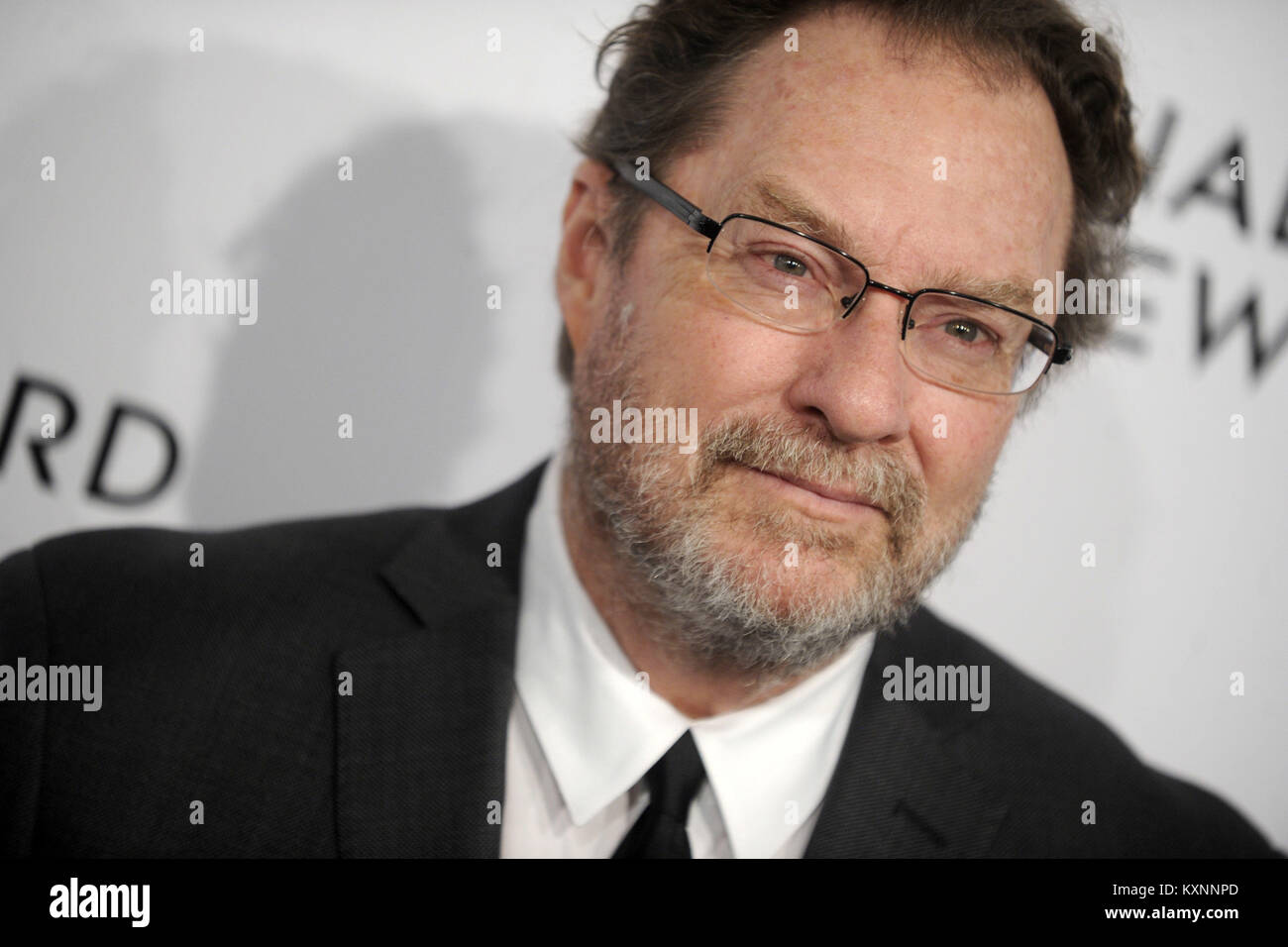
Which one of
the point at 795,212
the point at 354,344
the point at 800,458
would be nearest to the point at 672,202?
the point at 795,212

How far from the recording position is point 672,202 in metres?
1.52

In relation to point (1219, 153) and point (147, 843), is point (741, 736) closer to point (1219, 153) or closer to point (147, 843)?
point (147, 843)

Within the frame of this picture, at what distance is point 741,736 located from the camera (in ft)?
5.09

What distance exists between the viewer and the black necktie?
4.84 feet

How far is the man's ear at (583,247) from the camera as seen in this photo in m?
1.66

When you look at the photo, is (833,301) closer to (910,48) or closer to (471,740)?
(910,48)

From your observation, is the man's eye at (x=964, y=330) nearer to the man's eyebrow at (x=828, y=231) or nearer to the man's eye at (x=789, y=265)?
the man's eyebrow at (x=828, y=231)

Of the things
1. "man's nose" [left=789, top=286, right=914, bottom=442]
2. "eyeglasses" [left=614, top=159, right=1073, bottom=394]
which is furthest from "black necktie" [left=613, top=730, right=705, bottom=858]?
"eyeglasses" [left=614, top=159, right=1073, bottom=394]

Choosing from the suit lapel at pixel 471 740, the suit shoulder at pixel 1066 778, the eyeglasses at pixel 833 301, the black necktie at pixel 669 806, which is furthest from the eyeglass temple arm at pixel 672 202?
the suit shoulder at pixel 1066 778

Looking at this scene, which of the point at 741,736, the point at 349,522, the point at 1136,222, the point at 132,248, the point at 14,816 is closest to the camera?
the point at 14,816

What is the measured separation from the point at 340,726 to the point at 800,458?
73cm

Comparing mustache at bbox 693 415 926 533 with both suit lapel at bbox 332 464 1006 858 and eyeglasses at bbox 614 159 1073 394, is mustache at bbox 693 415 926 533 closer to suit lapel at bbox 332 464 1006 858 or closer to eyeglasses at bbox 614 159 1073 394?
eyeglasses at bbox 614 159 1073 394
